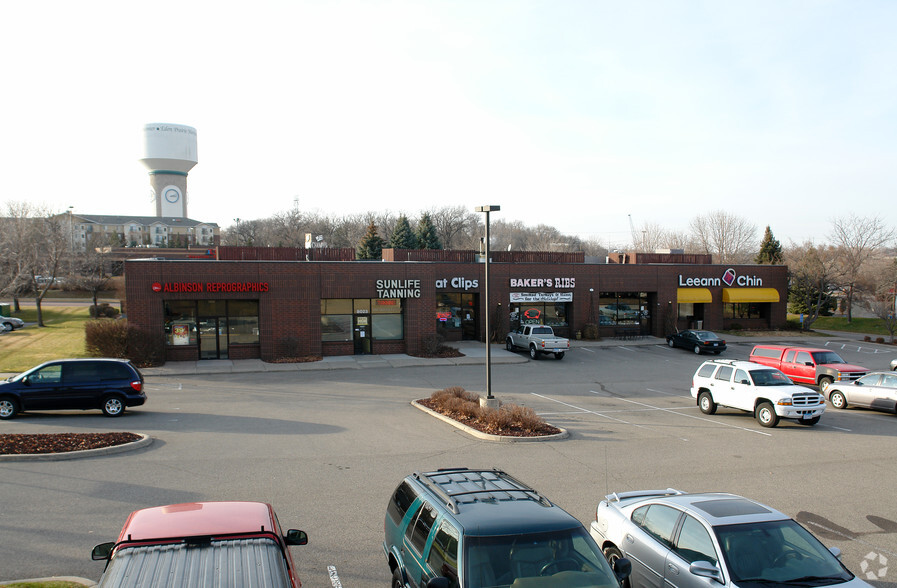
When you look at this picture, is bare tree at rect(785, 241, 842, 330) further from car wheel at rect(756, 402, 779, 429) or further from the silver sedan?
car wheel at rect(756, 402, 779, 429)

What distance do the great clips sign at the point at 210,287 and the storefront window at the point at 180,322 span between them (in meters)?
0.94

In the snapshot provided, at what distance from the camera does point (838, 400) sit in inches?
865

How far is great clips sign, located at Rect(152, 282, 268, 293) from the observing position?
101 feet

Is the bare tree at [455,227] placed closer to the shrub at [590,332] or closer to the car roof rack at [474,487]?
the shrub at [590,332]

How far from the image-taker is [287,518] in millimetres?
9867

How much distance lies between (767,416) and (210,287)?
25.9m

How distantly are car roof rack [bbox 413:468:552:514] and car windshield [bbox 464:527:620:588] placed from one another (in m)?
0.58

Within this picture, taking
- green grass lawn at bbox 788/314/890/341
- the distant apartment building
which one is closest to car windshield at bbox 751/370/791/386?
green grass lawn at bbox 788/314/890/341

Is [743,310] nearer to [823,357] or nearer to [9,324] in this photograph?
[823,357]

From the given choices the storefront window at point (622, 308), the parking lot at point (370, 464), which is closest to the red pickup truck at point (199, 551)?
the parking lot at point (370, 464)

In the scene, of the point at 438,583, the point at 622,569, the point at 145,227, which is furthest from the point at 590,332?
the point at 145,227

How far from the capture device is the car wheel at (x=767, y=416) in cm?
1817

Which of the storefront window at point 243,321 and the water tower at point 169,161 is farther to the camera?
the water tower at point 169,161

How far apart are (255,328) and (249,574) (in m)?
30.2
